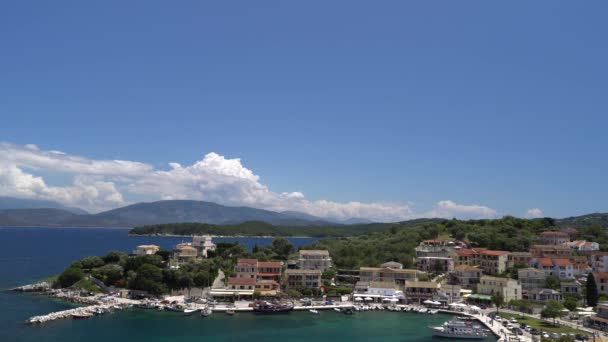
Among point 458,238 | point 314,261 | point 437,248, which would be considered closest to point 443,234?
point 458,238

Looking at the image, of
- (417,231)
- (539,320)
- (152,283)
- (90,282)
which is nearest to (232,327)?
(152,283)

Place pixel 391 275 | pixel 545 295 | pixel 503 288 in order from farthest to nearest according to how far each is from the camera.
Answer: pixel 391 275, pixel 503 288, pixel 545 295

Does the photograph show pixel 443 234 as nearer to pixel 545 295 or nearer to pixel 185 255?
pixel 545 295

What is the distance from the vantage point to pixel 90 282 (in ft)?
205

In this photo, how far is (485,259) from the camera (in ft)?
232

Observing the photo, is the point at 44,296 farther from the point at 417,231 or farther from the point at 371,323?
the point at 417,231

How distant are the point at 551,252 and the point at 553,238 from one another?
40.3 feet

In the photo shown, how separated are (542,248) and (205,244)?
59.7 m

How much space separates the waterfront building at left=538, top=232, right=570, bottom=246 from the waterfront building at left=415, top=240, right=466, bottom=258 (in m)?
14.3

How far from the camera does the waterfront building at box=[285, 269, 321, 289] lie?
208 feet

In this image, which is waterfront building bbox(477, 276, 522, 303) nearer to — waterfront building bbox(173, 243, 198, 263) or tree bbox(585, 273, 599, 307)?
tree bbox(585, 273, 599, 307)

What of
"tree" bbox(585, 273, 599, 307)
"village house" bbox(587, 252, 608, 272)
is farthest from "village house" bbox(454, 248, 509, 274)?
"tree" bbox(585, 273, 599, 307)

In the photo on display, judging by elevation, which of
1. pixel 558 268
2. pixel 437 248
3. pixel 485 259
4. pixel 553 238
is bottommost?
pixel 558 268

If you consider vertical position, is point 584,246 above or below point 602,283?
above
